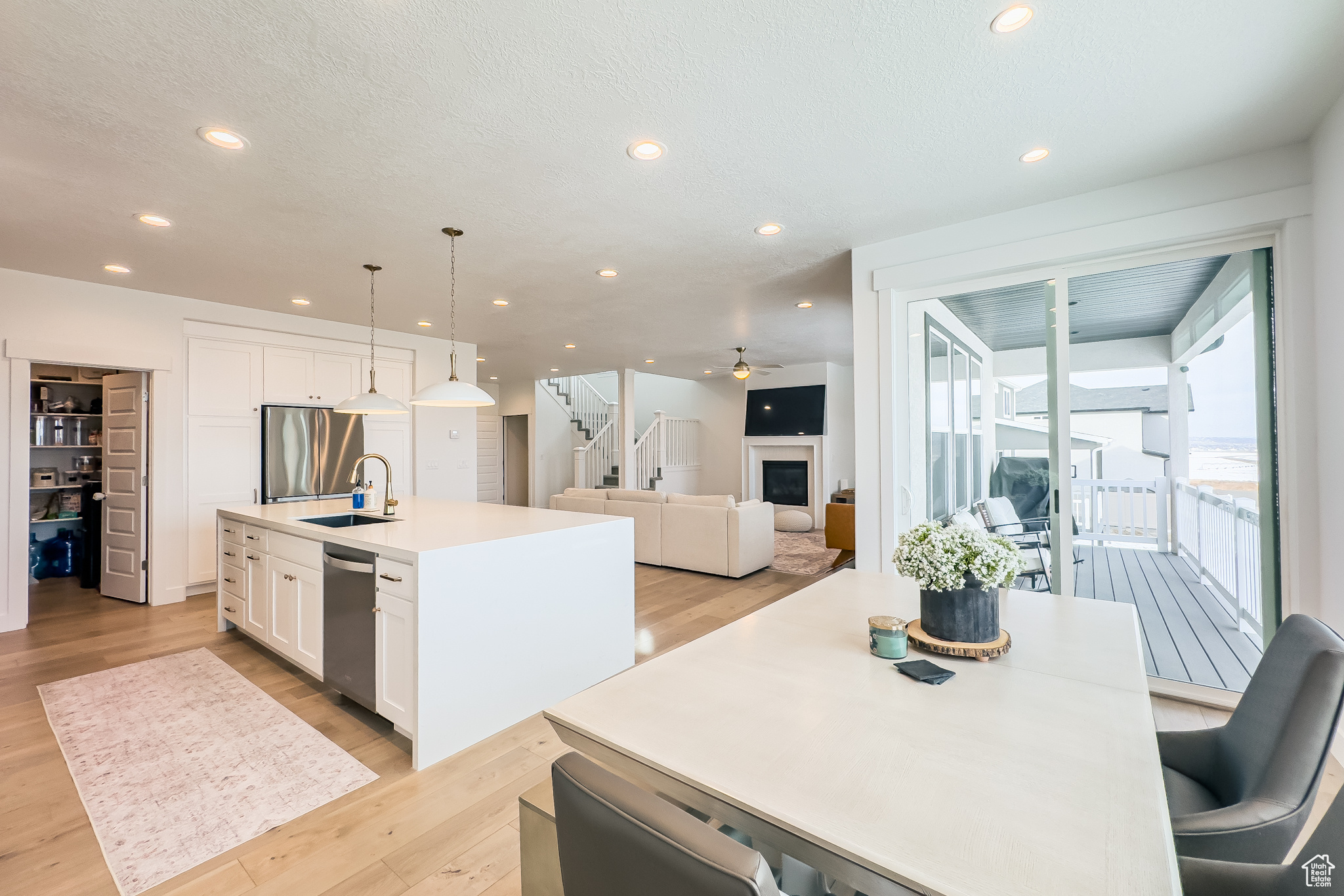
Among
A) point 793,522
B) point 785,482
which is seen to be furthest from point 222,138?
point 785,482

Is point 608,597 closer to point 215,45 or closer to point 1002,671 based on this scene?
point 1002,671

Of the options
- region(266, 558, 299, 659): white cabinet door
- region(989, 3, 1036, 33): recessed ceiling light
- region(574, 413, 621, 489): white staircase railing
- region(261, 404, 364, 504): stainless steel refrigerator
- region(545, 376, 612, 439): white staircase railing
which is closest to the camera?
region(989, 3, 1036, 33): recessed ceiling light

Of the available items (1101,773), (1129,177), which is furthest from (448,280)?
(1101,773)

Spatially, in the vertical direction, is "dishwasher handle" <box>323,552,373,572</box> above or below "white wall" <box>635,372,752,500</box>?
below

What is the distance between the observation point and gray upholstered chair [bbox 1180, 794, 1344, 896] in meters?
0.80

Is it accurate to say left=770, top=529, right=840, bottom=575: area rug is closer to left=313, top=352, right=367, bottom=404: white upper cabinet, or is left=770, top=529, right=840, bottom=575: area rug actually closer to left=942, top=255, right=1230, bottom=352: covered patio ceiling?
left=942, top=255, right=1230, bottom=352: covered patio ceiling

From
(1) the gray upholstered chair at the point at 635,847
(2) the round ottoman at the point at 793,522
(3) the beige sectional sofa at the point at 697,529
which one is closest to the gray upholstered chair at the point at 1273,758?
(1) the gray upholstered chair at the point at 635,847

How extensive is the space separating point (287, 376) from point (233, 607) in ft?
8.20

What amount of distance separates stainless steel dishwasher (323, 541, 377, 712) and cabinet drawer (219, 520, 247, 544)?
1.31 metres

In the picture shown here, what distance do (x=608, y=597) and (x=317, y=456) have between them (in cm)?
393

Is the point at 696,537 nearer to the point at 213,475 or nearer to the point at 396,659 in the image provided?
the point at 396,659

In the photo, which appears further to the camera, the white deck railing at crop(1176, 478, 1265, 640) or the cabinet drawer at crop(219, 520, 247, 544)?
the cabinet drawer at crop(219, 520, 247, 544)

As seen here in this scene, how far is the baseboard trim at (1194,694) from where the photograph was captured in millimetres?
2703

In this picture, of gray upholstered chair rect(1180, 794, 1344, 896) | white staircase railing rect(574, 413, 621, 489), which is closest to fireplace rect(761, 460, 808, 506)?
white staircase railing rect(574, 413, 621, 489)
